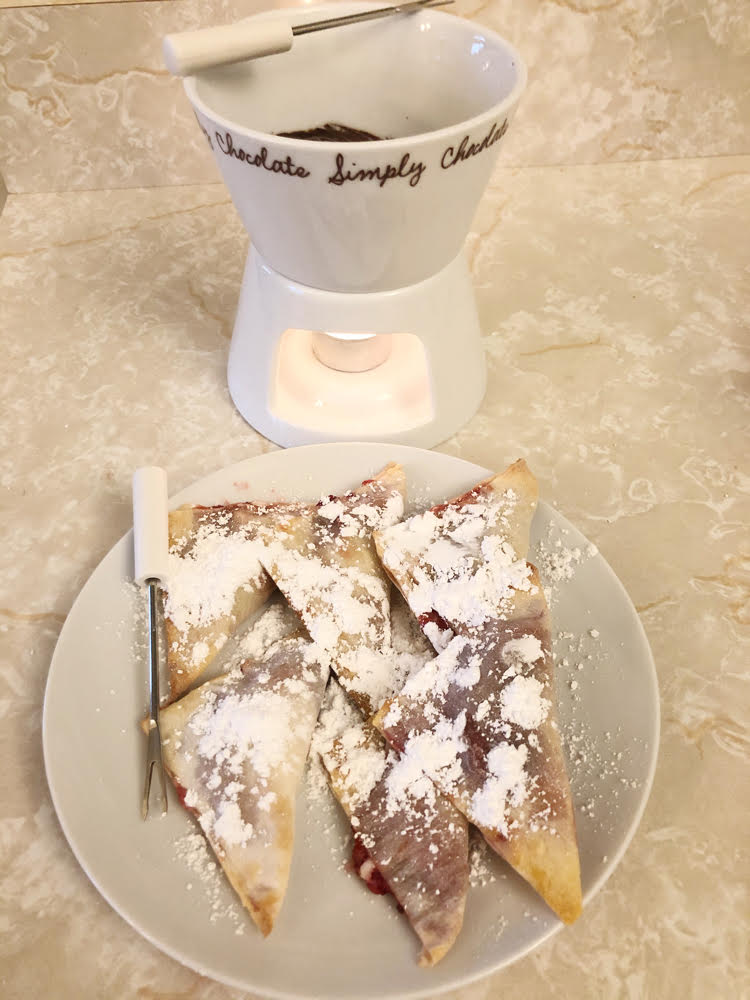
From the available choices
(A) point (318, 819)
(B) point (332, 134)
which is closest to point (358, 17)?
(B) point (332, 134)

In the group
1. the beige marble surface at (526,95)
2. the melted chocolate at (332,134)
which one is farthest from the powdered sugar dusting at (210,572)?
the beige marble surface at (526,95)

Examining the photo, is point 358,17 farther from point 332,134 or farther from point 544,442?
point 544,442

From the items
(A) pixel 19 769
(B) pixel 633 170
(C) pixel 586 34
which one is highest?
(C) pixel 586 34

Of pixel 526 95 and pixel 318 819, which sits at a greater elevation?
pixel 526 95

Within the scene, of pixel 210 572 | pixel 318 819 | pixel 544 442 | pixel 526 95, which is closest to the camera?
pixel 318 819

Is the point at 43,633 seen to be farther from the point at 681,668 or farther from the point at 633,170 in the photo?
the point at 633,170

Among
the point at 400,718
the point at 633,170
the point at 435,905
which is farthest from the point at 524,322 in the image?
the point at 435,905

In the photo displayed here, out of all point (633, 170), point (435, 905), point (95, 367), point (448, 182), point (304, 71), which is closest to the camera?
point (435, 905)
